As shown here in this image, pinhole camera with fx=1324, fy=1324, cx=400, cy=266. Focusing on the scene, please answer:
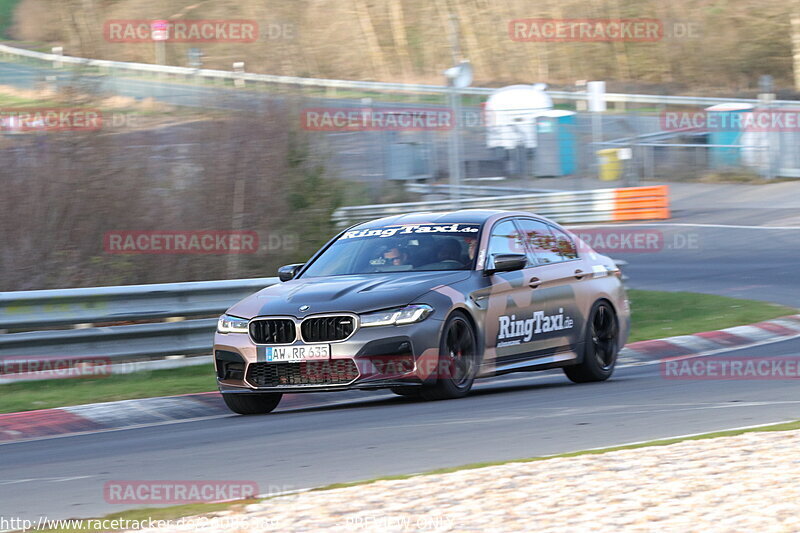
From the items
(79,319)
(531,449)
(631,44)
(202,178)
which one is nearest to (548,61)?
(631,44)

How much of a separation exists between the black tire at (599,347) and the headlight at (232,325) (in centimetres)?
→ 325

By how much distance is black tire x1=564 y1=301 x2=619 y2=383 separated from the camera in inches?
462

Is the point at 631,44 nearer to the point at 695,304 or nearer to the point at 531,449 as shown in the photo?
the point at 695,304

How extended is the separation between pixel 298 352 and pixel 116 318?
3.88 m

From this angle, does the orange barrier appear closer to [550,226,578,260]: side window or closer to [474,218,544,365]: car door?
[550,226,578,260]: side window

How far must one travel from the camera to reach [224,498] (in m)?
6.43

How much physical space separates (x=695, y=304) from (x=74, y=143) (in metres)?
8.40

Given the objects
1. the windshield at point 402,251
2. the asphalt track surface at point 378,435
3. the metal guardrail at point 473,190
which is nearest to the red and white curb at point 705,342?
the asphalt track surface at point 378,435

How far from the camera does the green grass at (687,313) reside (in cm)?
1549

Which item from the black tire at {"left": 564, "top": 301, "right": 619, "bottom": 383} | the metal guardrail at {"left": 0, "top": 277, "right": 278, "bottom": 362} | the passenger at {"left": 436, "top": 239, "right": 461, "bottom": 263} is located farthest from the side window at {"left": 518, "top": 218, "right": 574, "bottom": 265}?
the metal guardrail at {"left": 0, "top": 277, "right": 278, "bottom": 362}

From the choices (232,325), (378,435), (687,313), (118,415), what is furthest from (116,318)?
(687,313)

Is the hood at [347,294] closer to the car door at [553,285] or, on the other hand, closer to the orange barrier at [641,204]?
the car door at [553,285]

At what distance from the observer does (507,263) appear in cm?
1052

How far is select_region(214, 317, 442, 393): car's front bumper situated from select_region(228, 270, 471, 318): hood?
0.76ft
